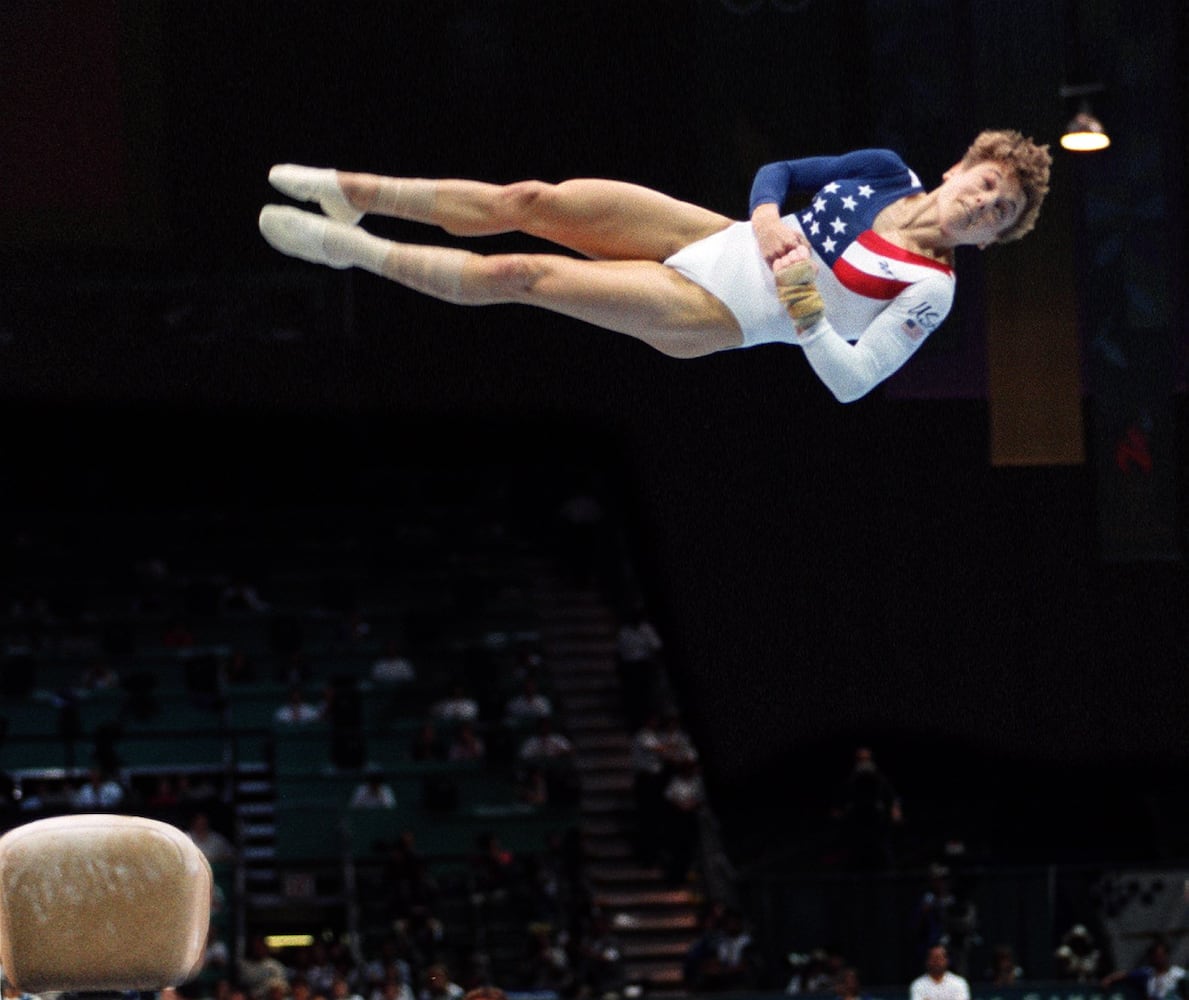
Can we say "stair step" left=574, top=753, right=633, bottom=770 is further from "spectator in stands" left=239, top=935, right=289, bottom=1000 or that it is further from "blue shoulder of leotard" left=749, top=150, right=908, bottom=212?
"blue shoulder of leotard" left=749, top=150, right=908, bottom=212

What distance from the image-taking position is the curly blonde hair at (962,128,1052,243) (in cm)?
664

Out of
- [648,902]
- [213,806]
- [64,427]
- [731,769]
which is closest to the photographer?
[213,806]

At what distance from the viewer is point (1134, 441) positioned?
13602 millimetres

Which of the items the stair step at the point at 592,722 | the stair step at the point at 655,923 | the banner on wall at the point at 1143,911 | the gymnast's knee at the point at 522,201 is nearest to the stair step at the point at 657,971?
the stair step at the point at 655,923

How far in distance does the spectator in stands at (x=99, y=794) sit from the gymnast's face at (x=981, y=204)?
10001 millimetres

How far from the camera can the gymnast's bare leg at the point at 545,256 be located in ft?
21.4

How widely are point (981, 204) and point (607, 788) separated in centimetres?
1166

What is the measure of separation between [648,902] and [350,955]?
10.3ft

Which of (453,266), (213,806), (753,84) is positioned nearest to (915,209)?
(453,266)

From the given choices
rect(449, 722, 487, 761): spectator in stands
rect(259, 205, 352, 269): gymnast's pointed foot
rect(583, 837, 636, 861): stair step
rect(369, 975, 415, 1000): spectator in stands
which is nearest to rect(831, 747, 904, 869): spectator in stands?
rect(583, 837, 636, 861): stair step

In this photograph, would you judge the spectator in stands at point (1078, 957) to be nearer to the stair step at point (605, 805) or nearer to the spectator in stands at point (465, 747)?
the stair step at point (605, 805)

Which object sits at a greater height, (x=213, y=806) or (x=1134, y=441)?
(x=1134, y=441)

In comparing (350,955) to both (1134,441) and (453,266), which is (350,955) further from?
(453,266)

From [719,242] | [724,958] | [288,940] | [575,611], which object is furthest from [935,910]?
[719,242]
